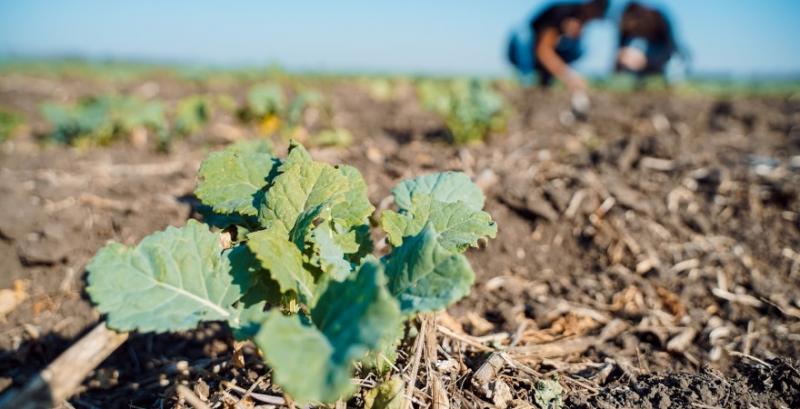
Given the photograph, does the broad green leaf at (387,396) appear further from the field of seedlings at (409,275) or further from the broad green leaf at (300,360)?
the broad green leaf at (300,360)

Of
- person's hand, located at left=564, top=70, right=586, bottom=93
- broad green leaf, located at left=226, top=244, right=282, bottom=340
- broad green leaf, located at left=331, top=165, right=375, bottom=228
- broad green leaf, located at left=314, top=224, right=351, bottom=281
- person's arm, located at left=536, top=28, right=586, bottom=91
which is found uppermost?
person's arm, located at left=536, top=28, right=586, bottom=91

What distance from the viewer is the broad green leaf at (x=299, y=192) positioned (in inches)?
65.4

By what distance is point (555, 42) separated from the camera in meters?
11.1

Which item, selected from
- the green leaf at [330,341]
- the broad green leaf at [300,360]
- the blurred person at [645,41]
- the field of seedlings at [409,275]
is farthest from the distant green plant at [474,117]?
the blurred person at [645,41]

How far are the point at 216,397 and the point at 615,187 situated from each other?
9.34 ft

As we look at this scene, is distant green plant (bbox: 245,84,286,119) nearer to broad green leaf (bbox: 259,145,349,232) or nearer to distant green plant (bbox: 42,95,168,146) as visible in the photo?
distant green plant (bbox: 42,95,168,146)

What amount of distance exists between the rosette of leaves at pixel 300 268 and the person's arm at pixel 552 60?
8653 millimetres

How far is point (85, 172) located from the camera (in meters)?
4.62

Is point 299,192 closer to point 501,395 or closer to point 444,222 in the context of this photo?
point 444,222

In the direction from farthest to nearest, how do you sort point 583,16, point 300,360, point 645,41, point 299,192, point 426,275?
1. point 645,41
2. point 583,16
3. point 299,192
4. point 426,275
5. point 300,360

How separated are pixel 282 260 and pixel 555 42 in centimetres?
1093

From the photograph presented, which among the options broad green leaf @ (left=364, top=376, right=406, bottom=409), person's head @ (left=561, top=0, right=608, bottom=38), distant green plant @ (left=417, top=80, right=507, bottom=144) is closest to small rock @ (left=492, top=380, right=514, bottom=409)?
broad green leaf @ (left=364, top=376, right=406, bottom=409)

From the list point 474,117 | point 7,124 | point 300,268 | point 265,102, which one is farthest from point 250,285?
point 7,124

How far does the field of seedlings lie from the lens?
1.40 metres
